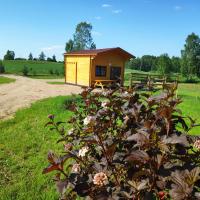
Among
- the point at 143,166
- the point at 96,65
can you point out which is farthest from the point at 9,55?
the point at 143,166

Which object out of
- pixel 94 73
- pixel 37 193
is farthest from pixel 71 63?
pixel 37 193

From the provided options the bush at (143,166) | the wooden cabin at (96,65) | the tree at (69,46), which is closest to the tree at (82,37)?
the tree at (69,46)

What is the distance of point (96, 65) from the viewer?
79.5 feet

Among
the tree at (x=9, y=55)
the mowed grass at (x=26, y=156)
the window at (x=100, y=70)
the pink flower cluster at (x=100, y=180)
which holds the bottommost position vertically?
the mowed grass at (x=26, y=156)

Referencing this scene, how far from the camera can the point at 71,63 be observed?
26.9 m

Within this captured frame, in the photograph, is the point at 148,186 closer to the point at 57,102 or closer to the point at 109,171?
the point at 109,171

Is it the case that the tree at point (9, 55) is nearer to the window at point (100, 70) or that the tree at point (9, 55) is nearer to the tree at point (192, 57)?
the tree at point (192, 57)

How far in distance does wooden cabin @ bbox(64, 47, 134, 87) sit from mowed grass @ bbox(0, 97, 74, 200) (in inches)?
535

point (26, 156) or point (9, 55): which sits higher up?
point (9, 55)

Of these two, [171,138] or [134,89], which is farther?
[134,89]

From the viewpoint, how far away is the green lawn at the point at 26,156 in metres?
4.60

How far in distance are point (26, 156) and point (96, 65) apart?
1848cm

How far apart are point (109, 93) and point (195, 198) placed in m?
1.61

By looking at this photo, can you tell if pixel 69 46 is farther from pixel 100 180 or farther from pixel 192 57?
pixel 100 180
